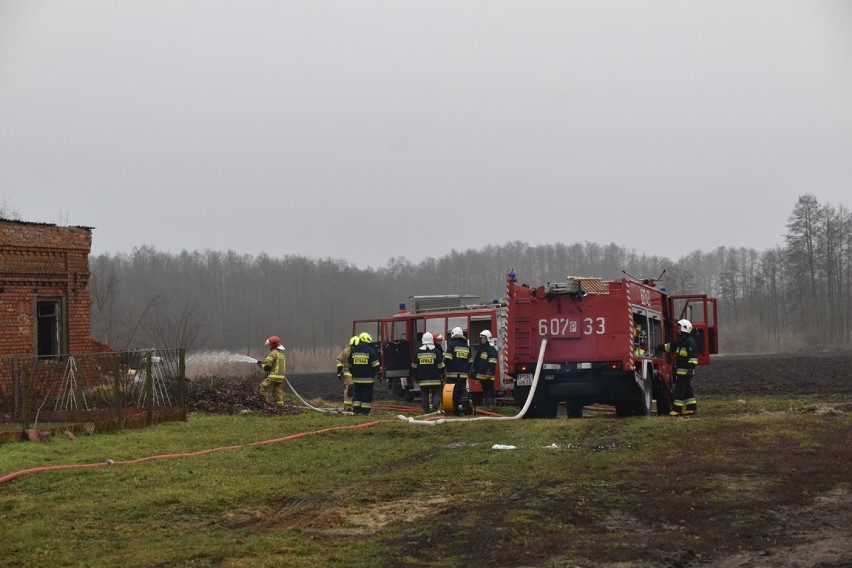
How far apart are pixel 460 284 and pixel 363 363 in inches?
3360

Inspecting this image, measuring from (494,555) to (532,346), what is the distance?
11.0 m

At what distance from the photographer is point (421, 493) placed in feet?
31.3

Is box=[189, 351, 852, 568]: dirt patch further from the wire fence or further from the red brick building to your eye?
the red brick building

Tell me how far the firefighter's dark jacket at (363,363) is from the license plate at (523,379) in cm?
253

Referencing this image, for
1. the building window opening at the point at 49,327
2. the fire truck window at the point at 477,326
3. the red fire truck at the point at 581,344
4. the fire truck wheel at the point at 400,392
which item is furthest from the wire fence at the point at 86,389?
the fire truck wheel at the point at 400,392

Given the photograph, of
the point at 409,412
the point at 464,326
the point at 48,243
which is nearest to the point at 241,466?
the point at 409,412

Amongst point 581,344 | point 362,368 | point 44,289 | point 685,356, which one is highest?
point 44,289

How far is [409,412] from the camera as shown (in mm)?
21781

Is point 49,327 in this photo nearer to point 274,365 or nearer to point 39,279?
→ point 39,279

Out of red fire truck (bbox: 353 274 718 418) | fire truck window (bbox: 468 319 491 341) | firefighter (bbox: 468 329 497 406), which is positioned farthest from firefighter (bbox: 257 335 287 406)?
fire truck window (bbox: 468 319 491 341)

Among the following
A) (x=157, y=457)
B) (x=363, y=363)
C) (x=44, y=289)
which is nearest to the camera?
(x=157, y=457)

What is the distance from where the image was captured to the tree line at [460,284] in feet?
241

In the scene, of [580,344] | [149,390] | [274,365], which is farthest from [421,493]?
[274,365]

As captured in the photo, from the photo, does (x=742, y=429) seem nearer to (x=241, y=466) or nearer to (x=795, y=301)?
(x=241, y=466)
